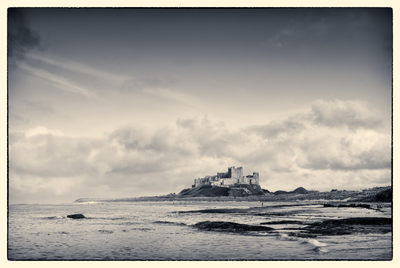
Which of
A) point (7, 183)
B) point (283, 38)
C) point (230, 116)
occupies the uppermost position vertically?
point (283, 38)

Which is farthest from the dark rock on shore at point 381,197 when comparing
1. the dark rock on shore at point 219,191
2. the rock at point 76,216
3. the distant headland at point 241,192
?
the rock at point 76,216

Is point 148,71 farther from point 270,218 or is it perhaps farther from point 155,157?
point 270,218

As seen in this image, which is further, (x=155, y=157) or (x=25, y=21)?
(x=155, y=157)

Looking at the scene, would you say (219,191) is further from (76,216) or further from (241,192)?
(76,216)

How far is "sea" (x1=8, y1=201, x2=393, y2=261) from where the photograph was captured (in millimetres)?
7922

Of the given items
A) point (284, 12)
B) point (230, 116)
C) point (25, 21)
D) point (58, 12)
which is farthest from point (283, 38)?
point (25, 21)

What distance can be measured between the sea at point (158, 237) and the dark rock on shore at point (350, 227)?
0.10 metres

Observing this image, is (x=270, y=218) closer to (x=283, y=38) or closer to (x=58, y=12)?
(x=283, y=38)

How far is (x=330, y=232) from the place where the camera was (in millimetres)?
8211

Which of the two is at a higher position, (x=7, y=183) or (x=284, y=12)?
(x=284, y=12)

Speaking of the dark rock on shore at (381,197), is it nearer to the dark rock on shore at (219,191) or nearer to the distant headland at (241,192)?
the distant headland at (241,192)

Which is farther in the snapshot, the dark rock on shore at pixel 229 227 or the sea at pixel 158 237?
the dark rock on shore at pixel 229 227

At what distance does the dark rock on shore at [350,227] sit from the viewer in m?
8.21

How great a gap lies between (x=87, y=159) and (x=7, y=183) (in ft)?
4.59
